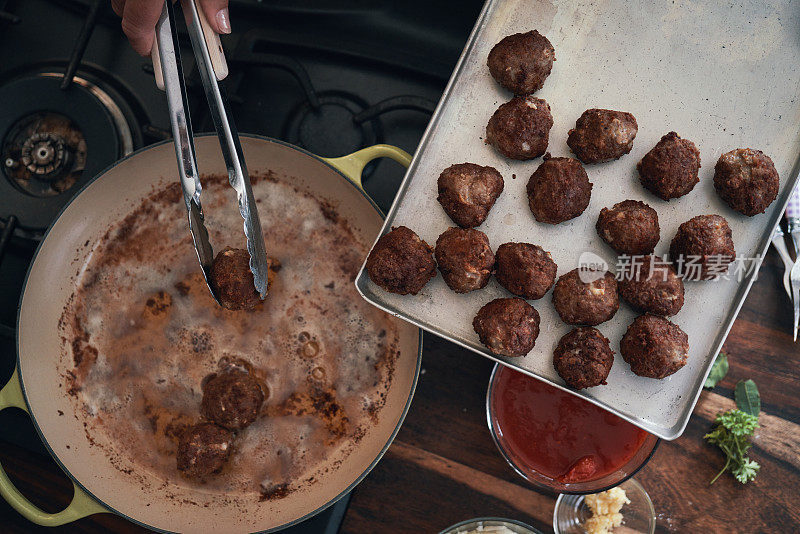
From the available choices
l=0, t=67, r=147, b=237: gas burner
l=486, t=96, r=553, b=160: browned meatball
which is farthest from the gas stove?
l=486, t=96, r=553, b=160: browned meatball

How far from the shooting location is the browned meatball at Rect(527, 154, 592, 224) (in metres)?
1.74

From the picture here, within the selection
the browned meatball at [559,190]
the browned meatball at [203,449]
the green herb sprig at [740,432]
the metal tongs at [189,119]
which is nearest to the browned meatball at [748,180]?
the browned meatball at [559,190]

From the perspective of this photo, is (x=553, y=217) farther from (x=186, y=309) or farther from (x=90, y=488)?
(x=90, y=488)

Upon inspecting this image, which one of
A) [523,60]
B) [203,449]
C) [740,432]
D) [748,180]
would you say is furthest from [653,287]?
[203,449]

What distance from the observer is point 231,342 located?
6.82 feet

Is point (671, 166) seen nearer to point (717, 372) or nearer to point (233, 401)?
point (717, 372)

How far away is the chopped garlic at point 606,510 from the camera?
1.97m

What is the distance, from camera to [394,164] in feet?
6.80

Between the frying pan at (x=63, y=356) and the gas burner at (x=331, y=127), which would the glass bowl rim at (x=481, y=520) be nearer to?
the frying pan at (x=63, y=356)

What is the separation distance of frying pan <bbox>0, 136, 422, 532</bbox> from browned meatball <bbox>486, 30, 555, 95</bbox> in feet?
1.92

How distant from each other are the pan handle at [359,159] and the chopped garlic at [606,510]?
1302 mm

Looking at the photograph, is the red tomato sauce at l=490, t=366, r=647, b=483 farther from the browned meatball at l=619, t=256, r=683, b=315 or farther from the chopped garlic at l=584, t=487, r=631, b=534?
the browned meatball at l=619, t=256, r=683, b=315

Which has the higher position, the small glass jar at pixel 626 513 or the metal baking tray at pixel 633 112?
the metal baking tray at pixel 633 112

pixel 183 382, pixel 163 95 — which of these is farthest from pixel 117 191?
pixel 183 382
